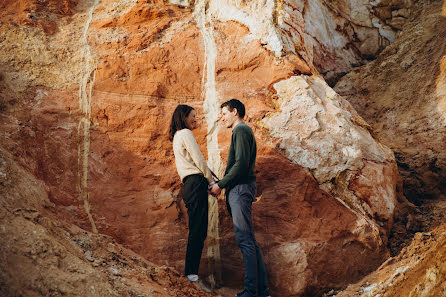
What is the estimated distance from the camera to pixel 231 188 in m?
4.07

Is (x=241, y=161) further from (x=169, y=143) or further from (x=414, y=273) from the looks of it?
(x=414, y=273)

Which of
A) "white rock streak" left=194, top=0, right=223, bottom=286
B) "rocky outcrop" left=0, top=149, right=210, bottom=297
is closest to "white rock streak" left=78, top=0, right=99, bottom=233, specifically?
"rocky outcrop" left=0, top=149, right=210, bottom=297

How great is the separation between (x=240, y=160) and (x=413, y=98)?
385 centimetres

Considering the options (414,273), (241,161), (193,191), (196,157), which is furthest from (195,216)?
(414,273)

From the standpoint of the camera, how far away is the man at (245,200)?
3.80m

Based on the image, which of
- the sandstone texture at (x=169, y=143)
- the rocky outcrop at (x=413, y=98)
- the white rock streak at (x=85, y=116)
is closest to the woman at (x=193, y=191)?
the sandstone texture at (x=169, y=143)

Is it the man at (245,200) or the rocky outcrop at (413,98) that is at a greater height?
the rocky outcrop at (413,98)

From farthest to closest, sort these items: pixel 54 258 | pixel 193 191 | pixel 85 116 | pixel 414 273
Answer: pixel 85 116, pixel 193 191, pixel 414 273, pixel 54 258

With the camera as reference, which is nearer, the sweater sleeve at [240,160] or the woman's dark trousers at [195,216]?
the sweater sleeve at [240,160]

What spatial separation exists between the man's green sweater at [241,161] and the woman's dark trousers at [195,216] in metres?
0.24

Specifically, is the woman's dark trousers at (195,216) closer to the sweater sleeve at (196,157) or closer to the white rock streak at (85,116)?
the sweater sleeve at (196,157)

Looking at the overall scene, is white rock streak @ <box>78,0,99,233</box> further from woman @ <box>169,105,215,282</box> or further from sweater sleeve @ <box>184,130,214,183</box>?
sweater sleeve @ <box>184,130,214,183</box>

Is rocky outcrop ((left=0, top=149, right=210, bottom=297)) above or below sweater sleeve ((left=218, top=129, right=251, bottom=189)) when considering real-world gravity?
below

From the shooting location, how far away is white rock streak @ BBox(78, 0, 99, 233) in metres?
4.67
